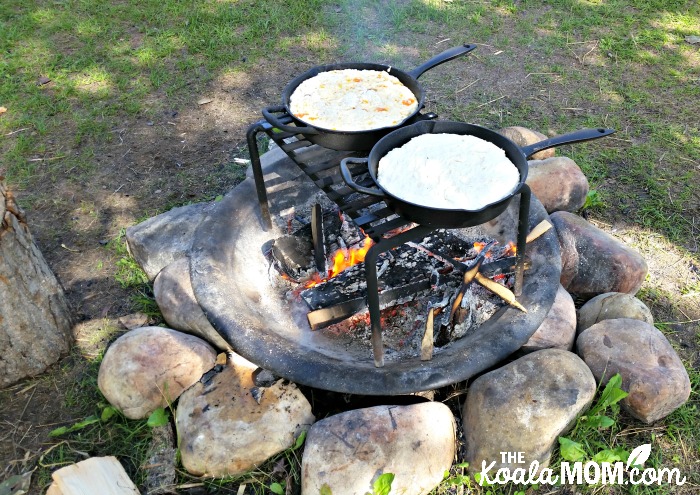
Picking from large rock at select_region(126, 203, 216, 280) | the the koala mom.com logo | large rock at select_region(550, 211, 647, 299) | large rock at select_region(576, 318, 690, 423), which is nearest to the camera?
the the koala mom.com logo

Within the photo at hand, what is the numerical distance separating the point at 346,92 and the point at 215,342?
1576 millimetres

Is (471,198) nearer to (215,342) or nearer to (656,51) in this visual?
(215,342)

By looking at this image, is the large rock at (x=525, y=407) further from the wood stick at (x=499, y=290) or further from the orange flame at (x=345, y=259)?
the orange flame at (x=345, y=259)

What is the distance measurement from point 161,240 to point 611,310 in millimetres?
2741

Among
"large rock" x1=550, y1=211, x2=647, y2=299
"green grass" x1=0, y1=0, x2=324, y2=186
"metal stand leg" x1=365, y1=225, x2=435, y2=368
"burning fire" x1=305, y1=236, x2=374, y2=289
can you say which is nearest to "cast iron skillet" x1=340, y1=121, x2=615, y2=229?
"metal stand leg" x1=365, y1=225, x2=435, y2=368

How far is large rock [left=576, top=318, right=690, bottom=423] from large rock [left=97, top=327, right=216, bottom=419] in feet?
6.56

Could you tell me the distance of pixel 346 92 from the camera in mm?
3082

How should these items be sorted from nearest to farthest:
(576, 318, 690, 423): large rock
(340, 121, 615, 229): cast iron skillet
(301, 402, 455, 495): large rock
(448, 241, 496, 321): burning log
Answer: (340, 121, 615, 229): cast iron skillet
(301, 402, 455, 495): large rock
(576, 318, 690, 423): large rock
(448, 241, 496, 321): burning log

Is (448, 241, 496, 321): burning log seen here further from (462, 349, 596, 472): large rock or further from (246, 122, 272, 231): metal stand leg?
(246, 122, 272, 231): metal stand leg

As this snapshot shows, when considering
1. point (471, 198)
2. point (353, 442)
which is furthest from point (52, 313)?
point (471, 198)

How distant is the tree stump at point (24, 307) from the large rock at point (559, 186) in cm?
306

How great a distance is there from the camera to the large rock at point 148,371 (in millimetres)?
2725

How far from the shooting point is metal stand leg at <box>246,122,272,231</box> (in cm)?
293

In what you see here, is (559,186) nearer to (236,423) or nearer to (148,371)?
(236,423)
